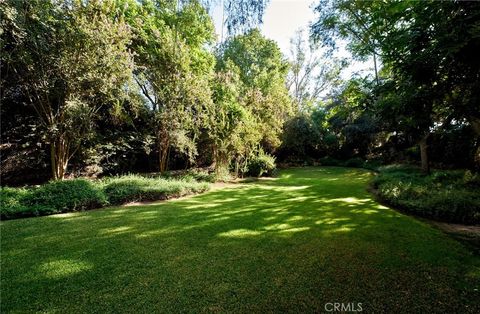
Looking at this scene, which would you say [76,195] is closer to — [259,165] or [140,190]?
[140,190]

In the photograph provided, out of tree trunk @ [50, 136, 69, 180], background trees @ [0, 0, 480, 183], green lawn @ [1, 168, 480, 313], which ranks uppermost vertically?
background trees @ [0, 0, 480, 183]

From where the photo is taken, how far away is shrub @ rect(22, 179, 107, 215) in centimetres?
651

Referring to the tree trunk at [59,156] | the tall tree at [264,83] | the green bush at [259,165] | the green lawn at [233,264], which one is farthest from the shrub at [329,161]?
→ the tree trunk at [59,156]

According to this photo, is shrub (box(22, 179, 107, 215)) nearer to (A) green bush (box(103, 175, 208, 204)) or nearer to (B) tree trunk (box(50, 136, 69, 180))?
(A) green bush (box(103, 175, 208, 204))

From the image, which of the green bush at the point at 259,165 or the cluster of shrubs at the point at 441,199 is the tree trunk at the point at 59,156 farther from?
the cluster of shrubs at the point at 441,199

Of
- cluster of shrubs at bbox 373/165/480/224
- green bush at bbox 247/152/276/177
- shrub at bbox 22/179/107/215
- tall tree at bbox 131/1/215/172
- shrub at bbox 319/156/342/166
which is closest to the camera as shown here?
cluster of shrubs at bbox 373/165/480/224

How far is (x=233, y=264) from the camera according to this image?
3.50m

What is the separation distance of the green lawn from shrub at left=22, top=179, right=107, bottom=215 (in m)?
0.68

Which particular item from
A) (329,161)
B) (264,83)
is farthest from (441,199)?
(264,83)

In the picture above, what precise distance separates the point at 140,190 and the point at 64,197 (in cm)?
214

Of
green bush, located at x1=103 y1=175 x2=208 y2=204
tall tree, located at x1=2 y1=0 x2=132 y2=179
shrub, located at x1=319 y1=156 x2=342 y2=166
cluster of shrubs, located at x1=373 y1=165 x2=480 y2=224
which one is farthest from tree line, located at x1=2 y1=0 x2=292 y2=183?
shrub, located at x1=319 y1=156 x2=342 y2=166

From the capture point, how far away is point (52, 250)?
13.1 feet

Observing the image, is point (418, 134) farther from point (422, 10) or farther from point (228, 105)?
point (228, 105)

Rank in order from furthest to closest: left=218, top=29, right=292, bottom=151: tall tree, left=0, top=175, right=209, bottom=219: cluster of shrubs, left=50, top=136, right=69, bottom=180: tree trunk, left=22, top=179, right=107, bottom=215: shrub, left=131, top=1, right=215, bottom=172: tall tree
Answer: left=218, top=29, right=292, bottom=151: tall tree < left=131, top=1, right=215, bottom=172: tall tree < left=50, top=136, right=69, bottom=180: tree trunk < left=22, top=179, right=107, bottom=215: shrub < left=0, top=175, right=209, bottom=219: cluster of shrubs
